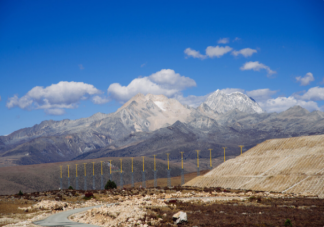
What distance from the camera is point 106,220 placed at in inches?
1367

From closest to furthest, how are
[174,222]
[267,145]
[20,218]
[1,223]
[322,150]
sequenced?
[174,222]
[1,223]
[20,218]
[322,150]
[267,145]

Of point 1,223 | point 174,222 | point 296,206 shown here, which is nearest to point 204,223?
point 174,222

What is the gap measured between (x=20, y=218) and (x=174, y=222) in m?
22.4

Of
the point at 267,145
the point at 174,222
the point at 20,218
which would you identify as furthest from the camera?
the point at 267,145

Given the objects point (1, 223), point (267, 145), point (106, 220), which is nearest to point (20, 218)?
point (1, 223)

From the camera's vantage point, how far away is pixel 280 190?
7788cm

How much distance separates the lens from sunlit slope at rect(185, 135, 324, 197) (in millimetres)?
78688

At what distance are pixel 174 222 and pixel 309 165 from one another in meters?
64.4

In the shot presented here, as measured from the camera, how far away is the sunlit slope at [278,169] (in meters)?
78.7

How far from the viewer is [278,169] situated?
91250 mm

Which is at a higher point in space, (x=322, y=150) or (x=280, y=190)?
(x=322, y=150)

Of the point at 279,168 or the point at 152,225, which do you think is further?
the point at 279,168

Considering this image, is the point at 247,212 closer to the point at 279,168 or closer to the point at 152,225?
the point at 152,225

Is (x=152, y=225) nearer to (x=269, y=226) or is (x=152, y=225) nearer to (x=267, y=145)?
(x=269, y=226)
